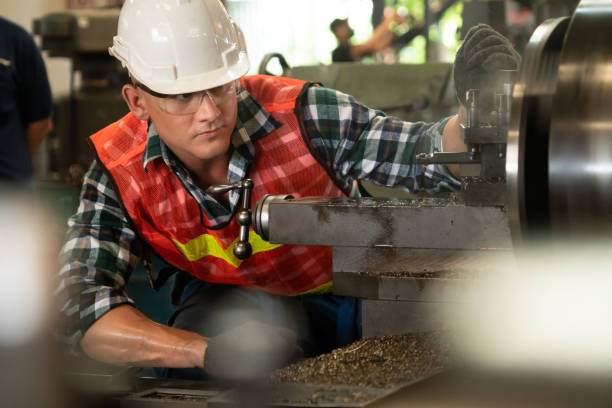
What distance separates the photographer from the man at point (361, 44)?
Answer: 172cm

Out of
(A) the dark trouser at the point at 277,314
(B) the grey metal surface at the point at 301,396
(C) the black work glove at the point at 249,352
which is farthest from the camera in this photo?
(A) the dark trouser at the point at 277,314

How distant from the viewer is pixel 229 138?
1.24m

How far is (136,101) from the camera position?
1.26 metres

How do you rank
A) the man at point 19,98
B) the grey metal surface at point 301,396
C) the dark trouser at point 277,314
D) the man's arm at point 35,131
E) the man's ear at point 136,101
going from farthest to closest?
the man's arm at point 35,131
the man at point 19,98
the dark trouser at point 277,314
the man's ear at point 136,101
the grey metal surface at point 301,396

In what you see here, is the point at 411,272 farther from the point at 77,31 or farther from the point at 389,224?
the point at 77,31

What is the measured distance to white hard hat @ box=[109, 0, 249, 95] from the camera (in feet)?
3.77

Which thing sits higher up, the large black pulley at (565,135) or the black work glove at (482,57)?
the black work glove at (482,57)

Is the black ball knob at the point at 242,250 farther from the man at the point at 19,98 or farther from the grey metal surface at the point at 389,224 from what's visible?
the man at the point at 19,98

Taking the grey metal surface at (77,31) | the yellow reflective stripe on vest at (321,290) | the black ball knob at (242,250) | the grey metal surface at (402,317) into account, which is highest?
the grey metal surface at (77,31)

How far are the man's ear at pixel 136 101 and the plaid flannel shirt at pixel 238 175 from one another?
3 centimetres

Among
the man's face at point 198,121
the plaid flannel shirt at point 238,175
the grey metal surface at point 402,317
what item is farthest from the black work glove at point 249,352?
the man's face at point 198,121

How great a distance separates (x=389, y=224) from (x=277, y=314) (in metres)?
0.57

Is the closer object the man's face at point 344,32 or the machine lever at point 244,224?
the machine lever at point 244,224

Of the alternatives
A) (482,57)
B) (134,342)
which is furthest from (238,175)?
(482,57)
